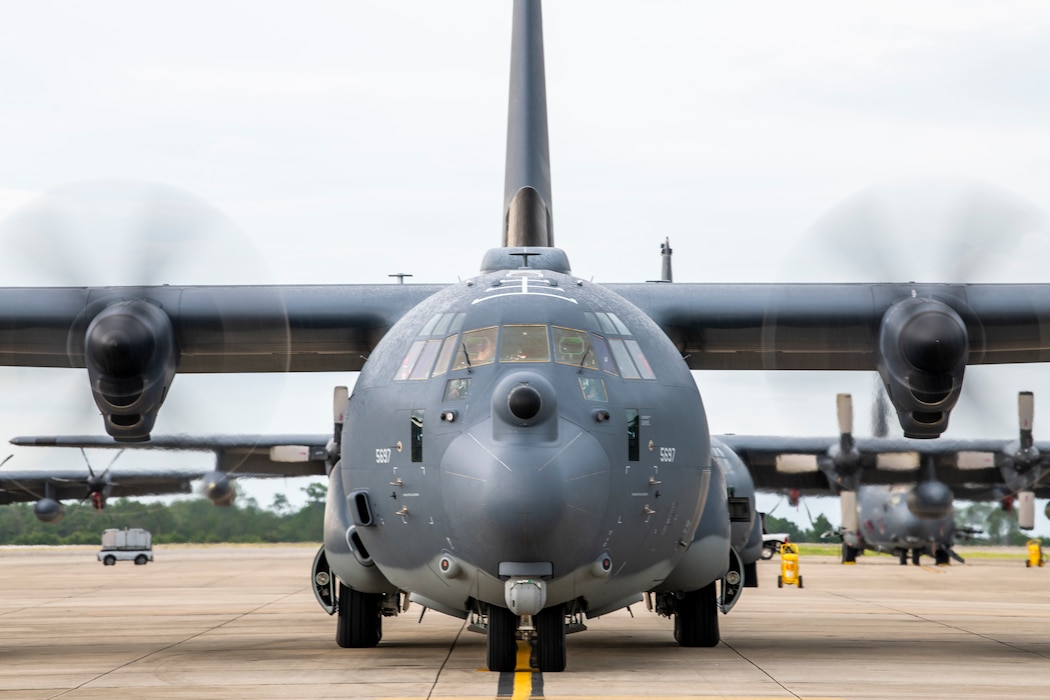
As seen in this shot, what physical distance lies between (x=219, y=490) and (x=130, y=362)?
32901 millimetres

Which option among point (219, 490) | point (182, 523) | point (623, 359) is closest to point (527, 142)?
point (623, 359)

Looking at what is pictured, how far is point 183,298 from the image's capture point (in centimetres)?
1366

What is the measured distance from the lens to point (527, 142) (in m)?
15.4

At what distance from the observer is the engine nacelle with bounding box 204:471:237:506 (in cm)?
4434

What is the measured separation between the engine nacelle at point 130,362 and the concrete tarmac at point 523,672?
2493 mm

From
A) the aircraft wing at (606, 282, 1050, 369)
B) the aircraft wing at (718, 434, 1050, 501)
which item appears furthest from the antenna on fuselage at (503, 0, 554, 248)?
the aircraft wing at (718, 434, 1050, 501)

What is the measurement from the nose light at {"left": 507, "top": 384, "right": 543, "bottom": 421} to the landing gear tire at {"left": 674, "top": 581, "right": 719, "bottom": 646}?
4660 millimetres

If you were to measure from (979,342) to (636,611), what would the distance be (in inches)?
404

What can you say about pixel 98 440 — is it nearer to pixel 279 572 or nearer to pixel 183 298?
pixel 279 572

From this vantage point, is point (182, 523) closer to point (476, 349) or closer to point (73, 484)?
point (73, 484)

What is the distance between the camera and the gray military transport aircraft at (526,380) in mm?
9688

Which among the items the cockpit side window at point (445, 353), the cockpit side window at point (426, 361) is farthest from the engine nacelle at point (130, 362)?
the cockpit side window at point (445, 353)

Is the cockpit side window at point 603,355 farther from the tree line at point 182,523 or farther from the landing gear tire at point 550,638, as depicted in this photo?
the tree line at point 182,523

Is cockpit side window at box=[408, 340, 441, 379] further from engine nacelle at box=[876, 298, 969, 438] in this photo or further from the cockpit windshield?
engine nacelle at box=[876, 298, 969, 438]
